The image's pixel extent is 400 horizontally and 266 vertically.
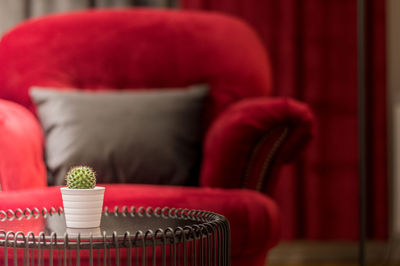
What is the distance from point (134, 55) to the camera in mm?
2119

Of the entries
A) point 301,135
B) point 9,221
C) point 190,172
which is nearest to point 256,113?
point 301,135

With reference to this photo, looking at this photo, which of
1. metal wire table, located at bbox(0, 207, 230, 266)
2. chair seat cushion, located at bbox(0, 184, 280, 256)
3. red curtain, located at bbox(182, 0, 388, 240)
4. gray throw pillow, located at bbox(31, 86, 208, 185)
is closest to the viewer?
metal wire table, located at bbox(0, 207, 230, 266)

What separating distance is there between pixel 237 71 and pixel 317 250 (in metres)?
1.22

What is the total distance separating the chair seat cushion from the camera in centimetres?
131

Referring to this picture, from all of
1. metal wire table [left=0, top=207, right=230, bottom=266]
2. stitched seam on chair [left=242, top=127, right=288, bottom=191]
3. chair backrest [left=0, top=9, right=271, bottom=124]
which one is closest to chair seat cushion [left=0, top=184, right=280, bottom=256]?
metal wire table [left=0, top=207, right=230, bottom=266]

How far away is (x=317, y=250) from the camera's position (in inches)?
112

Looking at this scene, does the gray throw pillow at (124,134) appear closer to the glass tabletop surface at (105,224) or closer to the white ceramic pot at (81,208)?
the glass tabletop surface at (105,224)

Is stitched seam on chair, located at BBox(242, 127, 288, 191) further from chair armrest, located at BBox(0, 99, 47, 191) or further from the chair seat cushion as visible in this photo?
chair armrest, located at BBox(0, 99, 47, 191)

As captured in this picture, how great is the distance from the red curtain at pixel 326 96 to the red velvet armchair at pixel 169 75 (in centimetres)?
67

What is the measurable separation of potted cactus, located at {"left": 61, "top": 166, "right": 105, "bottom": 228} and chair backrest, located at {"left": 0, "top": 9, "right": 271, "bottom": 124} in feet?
3.73

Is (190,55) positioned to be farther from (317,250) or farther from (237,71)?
(317,250)

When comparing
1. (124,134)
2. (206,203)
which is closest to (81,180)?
(206,203)

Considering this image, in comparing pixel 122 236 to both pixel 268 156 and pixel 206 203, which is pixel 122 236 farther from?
pixel 268 156

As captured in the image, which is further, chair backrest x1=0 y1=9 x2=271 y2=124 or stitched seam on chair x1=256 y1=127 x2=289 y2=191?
chair backrest x1=0 y1=9 x2=271 y2=124
